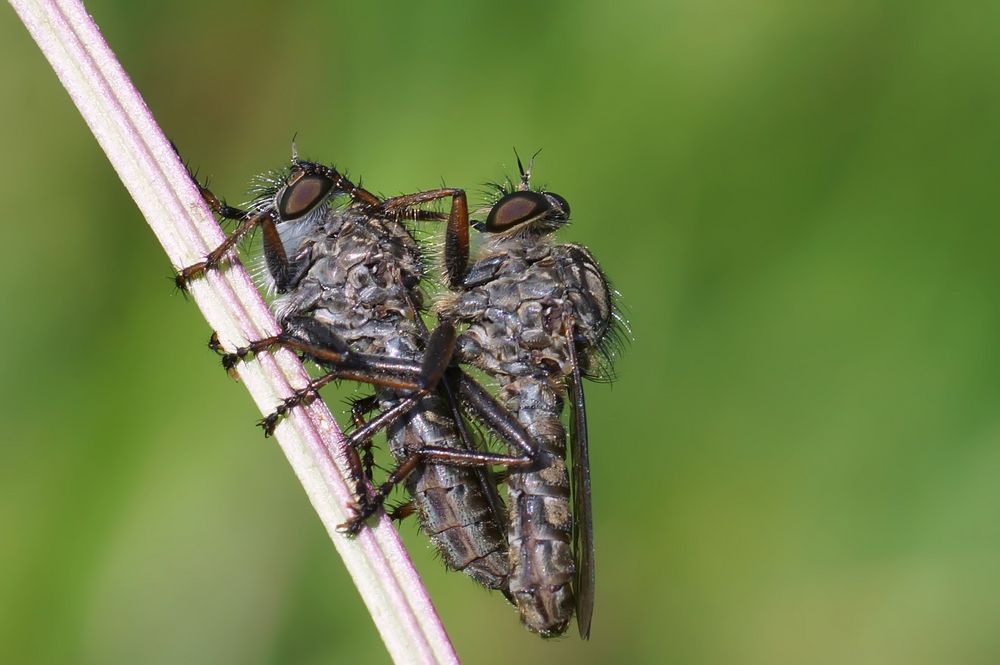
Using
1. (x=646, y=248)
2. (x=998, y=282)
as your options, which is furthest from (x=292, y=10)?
(x=998, y=282)

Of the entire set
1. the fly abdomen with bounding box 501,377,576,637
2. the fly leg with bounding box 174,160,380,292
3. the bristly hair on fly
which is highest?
the fly leg with bounding box 174,160,380,292

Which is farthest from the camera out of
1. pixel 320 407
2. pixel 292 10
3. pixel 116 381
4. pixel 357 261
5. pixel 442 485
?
pixel 292 10

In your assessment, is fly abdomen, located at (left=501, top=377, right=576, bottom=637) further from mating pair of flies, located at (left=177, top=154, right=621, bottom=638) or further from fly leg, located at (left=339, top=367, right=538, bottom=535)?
fly leg, located at (left=339, top=367, right=538, bottom=535)

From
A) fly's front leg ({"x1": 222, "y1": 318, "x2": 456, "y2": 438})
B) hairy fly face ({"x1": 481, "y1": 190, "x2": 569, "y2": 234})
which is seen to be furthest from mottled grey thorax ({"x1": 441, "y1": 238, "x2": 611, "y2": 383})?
fly's front leg ({"x1": 222, "y1": 318, "x2": 456, "y2": 438})

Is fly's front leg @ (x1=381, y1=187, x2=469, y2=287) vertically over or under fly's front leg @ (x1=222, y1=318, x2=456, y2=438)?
over

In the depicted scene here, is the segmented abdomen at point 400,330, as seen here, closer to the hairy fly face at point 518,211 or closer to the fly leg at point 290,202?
the fly leg at point 290,202

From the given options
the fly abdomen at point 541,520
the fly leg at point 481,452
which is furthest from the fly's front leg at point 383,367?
the fly abdomen at point 541,520

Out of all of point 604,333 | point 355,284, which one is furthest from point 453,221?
point 604,333

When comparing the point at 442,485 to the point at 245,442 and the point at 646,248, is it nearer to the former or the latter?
the point at 245,442
